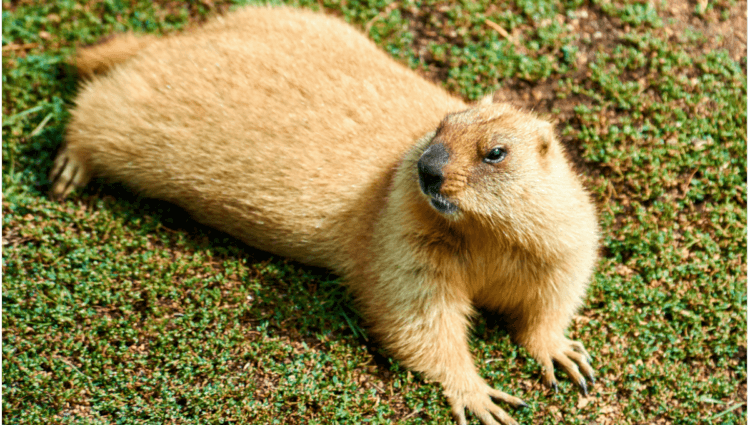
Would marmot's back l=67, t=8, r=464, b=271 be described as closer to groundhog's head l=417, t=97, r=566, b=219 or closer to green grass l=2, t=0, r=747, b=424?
green grass l=2, t=0, r=747, b=424

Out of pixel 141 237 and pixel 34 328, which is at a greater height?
pixel 141 237

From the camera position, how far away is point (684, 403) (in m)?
4.34

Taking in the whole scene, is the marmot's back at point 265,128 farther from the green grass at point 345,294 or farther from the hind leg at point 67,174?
the green grass at point 345,294

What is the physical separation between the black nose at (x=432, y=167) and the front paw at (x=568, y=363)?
1650 millimetres

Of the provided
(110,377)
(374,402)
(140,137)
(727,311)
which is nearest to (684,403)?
(727,311)

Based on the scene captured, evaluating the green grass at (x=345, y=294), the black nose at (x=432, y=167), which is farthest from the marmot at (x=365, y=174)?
the green grass at (x=345, y=294)

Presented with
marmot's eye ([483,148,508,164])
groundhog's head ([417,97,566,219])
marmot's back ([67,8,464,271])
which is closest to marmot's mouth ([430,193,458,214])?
groundhog's head ([417,97,566,219])

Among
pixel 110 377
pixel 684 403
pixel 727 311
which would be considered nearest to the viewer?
Result: pixel 110 377

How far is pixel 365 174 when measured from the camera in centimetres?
431

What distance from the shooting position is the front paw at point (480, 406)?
13.5ft

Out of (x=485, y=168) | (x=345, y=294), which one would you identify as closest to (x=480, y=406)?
(x=345, y=294)

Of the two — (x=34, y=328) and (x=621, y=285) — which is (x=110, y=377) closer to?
(x=34, y=328)

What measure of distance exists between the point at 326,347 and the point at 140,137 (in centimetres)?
198

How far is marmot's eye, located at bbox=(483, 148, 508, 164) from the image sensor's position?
11.2ft
